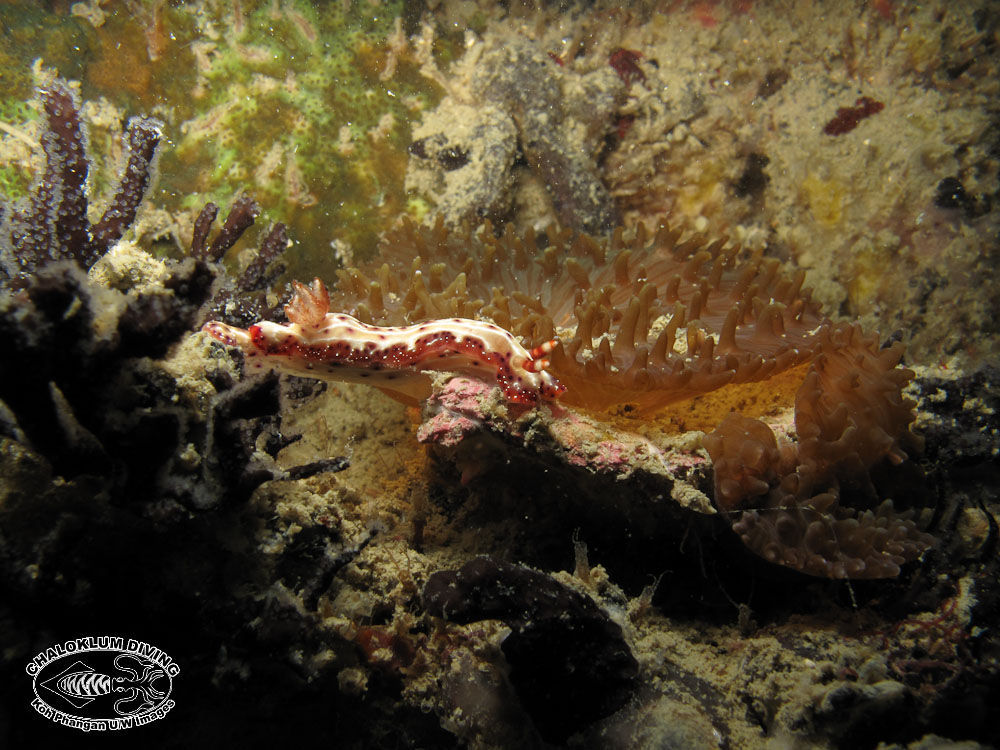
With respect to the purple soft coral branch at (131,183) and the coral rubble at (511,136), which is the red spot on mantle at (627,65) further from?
the purple soft coral branch at (131,183)

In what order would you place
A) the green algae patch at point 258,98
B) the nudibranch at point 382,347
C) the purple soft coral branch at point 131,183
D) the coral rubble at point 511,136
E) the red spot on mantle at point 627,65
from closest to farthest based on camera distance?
the nudibranch at point 382,347 < the purple soft coral branch at point 131,183 < the green algae patch at point 258,98 < the coral rubble at point 511,136 < the red spot on mantle at point 627,65

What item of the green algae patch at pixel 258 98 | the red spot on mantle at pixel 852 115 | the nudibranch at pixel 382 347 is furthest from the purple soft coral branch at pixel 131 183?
the red spot on mantle at pixel 852 115

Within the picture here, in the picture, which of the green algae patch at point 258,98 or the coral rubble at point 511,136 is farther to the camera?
the coral rubble at point 511,136

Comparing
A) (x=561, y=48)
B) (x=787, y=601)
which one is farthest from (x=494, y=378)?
(x=561, y=48)

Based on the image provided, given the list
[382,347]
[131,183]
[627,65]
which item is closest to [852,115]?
[627,65]

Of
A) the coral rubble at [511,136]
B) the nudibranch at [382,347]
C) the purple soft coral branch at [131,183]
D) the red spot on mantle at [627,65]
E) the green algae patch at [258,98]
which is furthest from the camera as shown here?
the red spot on mantle at [627,65]

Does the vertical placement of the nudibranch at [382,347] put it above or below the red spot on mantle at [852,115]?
below

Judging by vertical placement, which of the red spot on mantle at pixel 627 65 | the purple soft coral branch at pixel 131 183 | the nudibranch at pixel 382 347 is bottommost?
the nudibranch at pixel 382 347

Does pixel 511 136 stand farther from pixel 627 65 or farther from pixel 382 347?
pixel 382 347

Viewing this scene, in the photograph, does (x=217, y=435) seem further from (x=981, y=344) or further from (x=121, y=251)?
(x=981, y=344)

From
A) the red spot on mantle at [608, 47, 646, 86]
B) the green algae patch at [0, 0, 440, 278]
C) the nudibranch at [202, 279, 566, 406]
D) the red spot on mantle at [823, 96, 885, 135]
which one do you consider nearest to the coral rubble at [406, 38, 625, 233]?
the red spot on mantle at [608, 47, 646, 86]
